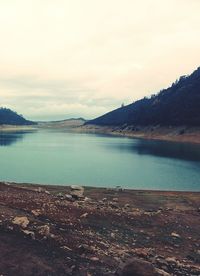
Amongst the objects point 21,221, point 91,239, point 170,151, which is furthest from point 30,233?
point 170,151

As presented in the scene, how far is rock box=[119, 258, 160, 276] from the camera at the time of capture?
1956 centimetres

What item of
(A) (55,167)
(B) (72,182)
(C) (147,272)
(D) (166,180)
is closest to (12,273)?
(C) (147,272)

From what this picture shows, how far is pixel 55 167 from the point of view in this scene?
93312 millimetres

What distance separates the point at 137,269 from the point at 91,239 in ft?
23.7

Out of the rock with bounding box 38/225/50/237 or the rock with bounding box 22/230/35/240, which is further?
the rock with bounding box 38/225/50/237

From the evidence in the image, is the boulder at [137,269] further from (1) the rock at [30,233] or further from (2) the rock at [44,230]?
(2) the rock at [44,230]

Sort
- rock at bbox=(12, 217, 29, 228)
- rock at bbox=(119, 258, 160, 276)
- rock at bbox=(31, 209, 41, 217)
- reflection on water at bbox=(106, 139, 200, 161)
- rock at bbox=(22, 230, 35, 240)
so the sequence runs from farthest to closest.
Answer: reflection on water at bbox=(106, 139, 200, 161) < rock at bbox=(31, 209, 41, 217) < rock at bbox=(12, 217, 29, 228) < rock at bbox=(22, 230, 35, 240) < rock at bbox=(119, 258, 160, 276)


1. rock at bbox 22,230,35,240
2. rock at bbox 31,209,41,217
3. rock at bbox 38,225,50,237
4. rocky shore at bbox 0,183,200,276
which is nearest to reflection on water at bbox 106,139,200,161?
rocky shore at bbox 0,183,200,276

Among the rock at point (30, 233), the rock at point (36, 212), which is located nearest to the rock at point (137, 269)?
the rock at point (30, 233)

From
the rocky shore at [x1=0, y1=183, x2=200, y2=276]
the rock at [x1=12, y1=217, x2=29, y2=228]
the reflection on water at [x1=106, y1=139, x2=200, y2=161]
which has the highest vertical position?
the rock at [x1=12, y1=217, x2=29, y2=228]

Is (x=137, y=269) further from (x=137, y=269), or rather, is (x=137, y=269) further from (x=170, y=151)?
(x=170, y=151)

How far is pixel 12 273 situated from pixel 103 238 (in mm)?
9556

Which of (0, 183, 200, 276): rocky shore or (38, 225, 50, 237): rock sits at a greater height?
(38, 225, 50, 237): rock

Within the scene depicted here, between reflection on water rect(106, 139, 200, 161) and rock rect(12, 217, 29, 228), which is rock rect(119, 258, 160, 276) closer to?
rock rect(12, 217, 29, 228)
